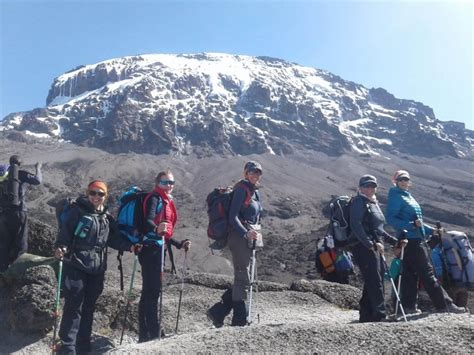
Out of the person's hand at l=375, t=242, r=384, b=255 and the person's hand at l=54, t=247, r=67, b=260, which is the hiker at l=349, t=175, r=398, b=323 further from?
the person's hand at l=54, t=247, r=67, b=260

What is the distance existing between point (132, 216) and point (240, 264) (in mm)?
1700

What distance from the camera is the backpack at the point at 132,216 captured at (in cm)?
673

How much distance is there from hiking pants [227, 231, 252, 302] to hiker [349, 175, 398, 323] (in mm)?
1580

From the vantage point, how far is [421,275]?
7535 millimetres

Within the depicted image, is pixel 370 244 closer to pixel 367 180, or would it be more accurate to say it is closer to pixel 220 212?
pixel 367 180

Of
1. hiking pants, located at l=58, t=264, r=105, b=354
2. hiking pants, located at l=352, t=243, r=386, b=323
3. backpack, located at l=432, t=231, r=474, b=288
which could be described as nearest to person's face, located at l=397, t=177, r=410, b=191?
backpack, located at l=432, t=231, r=474, b=288

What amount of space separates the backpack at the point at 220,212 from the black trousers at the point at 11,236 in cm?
341

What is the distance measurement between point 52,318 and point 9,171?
276cm

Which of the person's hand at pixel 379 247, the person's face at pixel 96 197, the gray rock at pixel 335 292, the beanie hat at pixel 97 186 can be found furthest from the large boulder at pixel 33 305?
the gray rock at pixel 335 292

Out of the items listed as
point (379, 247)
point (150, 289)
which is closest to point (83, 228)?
point (150, 289)

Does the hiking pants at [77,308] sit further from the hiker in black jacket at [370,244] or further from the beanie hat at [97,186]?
the hiker in black jacket at [370,244]

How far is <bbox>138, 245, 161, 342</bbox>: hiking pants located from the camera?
664 centimetres

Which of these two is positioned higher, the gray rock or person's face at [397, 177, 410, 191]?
person's face at [397, 177, 410, 191]

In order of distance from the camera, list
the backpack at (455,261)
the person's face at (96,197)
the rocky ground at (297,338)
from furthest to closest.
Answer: the backpack at (455,261) < the person's face at (96,197) < the rocky ground at (297,338)
